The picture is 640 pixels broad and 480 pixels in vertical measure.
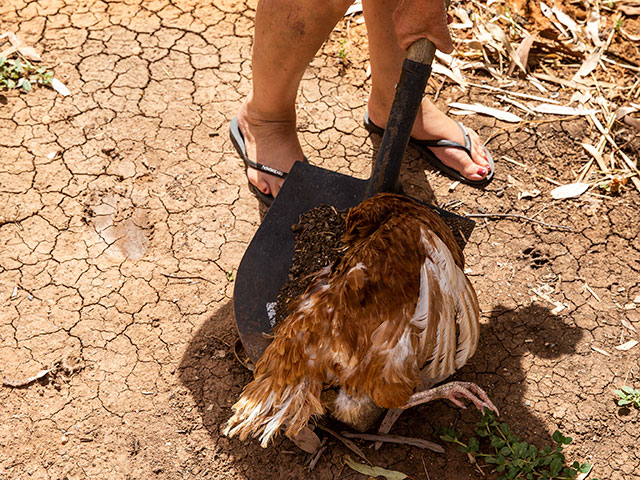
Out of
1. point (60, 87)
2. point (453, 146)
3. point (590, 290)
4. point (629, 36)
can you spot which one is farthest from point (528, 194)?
point (60, 87)

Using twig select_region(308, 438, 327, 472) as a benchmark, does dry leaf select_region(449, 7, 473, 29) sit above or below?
above

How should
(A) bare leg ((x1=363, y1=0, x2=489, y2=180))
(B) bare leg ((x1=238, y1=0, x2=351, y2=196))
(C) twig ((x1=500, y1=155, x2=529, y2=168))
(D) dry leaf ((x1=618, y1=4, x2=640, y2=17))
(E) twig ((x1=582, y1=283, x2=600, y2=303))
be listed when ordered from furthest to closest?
1. (D) dry leaf ((x1=618, y1=4, x2=640, y2=17))
2. (C) twig ((x1=500, y1=155, x2=529, y2=168))
3. (A) bare leg ((x1=363, y1=0, x2=489, y2=180))
4. (E) twig ((x1=582, y1=283, x2=600, y2=303))
5. (B) bare leg ((x1=238, y1=0, x2=351, y2=196))

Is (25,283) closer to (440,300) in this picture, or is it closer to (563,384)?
(440,300)

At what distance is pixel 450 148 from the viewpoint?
134 inches

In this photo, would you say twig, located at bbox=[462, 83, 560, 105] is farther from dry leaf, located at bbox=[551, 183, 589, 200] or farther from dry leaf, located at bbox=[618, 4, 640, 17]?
dry leaf, located at bbox=[618, 4, 640, 17]

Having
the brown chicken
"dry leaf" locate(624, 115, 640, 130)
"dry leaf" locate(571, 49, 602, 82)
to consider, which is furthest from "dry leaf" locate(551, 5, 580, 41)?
the brown chicken

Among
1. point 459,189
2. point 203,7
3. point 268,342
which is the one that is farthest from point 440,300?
point 203,7

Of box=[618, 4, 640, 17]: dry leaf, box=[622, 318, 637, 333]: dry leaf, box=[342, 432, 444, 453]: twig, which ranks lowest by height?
box=[342, 432, 444, 453]: twig

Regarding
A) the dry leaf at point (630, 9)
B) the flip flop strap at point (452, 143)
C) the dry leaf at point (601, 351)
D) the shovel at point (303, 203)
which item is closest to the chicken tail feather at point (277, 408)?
the shovel at point (303, 203)

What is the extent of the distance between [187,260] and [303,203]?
29.3 inches

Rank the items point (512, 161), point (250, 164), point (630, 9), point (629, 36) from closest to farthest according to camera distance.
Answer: point (250, 164)
point (512, 161)
point (629, 36)
point (630, 9)

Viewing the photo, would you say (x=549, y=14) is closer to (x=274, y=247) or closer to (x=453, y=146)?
(x=453, y=146)

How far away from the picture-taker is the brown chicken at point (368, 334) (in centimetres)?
222

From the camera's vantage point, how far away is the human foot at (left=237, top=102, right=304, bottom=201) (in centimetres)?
323
